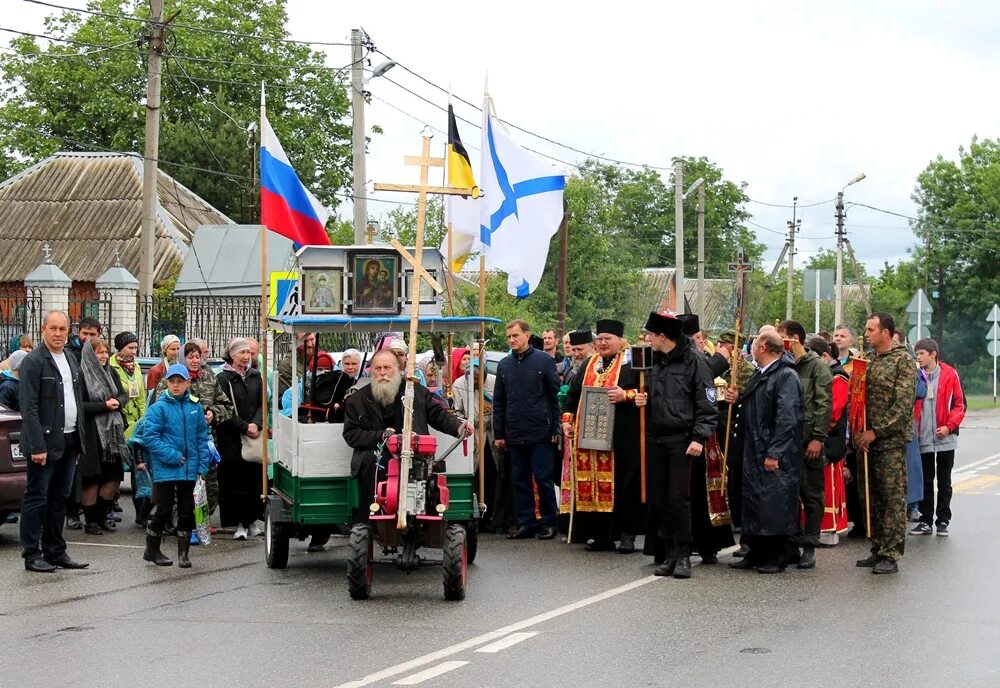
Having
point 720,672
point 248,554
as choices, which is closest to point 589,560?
point 248,554

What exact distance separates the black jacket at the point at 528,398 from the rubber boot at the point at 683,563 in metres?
2.92

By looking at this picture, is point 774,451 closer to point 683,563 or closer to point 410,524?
point 683,563

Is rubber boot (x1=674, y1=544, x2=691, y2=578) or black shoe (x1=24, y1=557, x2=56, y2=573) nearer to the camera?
rubber boot (x1=674, y1=544, x2=691, y2=578)

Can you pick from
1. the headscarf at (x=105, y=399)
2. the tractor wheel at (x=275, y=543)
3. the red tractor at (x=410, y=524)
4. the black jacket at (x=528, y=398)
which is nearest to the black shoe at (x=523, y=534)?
the black jacket at (x=528, y=398)

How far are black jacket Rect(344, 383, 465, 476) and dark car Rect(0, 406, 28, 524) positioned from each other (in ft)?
12.6

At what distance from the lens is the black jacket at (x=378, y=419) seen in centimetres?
1111

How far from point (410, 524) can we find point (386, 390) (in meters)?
1.14

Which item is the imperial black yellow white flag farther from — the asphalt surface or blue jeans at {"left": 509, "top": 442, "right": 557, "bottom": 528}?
the asphalt surface

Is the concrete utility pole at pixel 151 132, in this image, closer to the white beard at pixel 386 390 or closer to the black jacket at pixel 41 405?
the black jacket at pixel 41 405

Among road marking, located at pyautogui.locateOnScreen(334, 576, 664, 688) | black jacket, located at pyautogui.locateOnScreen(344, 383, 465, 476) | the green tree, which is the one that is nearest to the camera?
road marking, located at pyautogui.locateOnScreen(334, 576, 664, 688)

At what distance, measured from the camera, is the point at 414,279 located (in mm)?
10898

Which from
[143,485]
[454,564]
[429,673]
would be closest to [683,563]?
[454,564]

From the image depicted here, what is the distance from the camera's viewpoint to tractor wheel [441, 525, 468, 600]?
10211mm

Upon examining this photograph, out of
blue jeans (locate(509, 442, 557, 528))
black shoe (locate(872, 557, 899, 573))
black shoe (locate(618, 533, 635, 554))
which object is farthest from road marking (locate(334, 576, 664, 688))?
blue jeans (locate(509, 442, 557, 528))
